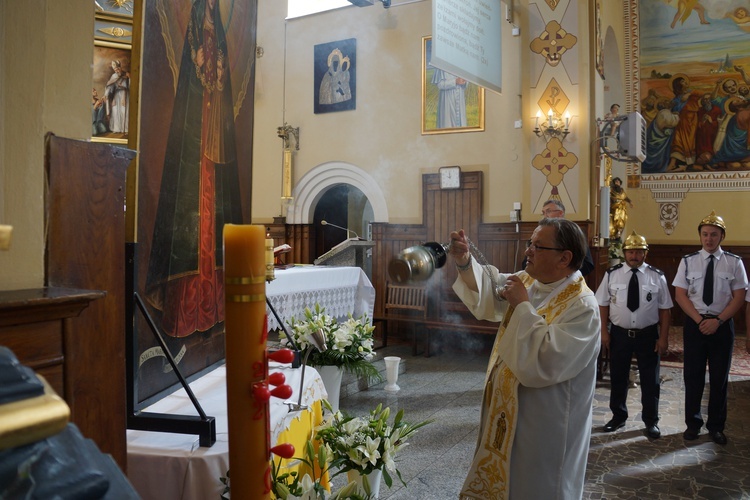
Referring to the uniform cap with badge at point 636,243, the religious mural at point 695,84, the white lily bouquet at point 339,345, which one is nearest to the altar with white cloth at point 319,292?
the white lily bouquet at point 339,345

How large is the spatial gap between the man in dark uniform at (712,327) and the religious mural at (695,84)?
24.3 feet

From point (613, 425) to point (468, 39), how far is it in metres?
4.23

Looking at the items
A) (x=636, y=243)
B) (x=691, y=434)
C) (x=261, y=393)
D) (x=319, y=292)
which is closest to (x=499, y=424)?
(x=261, y=393)

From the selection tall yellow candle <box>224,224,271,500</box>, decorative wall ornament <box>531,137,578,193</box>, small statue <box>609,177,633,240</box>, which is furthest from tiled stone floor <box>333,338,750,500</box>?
small statue <box>609,177,633,240</box>

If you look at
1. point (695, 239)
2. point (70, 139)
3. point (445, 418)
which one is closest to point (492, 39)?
point (445, 418)

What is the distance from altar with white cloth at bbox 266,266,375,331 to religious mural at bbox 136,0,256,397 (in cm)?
227

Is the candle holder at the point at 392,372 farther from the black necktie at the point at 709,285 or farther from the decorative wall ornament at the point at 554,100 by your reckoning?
the decorative wall ornament at the point at 554,100

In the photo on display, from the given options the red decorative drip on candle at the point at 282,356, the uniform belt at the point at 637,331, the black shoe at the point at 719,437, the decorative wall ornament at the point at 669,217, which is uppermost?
the decorative wall ornament at the point at 669,217

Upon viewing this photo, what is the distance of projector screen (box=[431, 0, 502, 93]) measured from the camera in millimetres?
5730

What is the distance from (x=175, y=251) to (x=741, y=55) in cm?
1264

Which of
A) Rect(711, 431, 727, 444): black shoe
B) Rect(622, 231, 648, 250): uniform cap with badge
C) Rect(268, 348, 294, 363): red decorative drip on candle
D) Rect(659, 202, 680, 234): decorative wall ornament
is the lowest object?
Rect(711, 431, 727, 444): black shoe

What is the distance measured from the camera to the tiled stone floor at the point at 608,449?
414 cm

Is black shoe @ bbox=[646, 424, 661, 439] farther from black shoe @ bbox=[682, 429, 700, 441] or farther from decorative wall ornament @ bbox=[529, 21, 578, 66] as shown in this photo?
decorative wall ornament @ bbox=[529, 21, 578, 66]

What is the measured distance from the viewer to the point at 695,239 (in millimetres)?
11609
